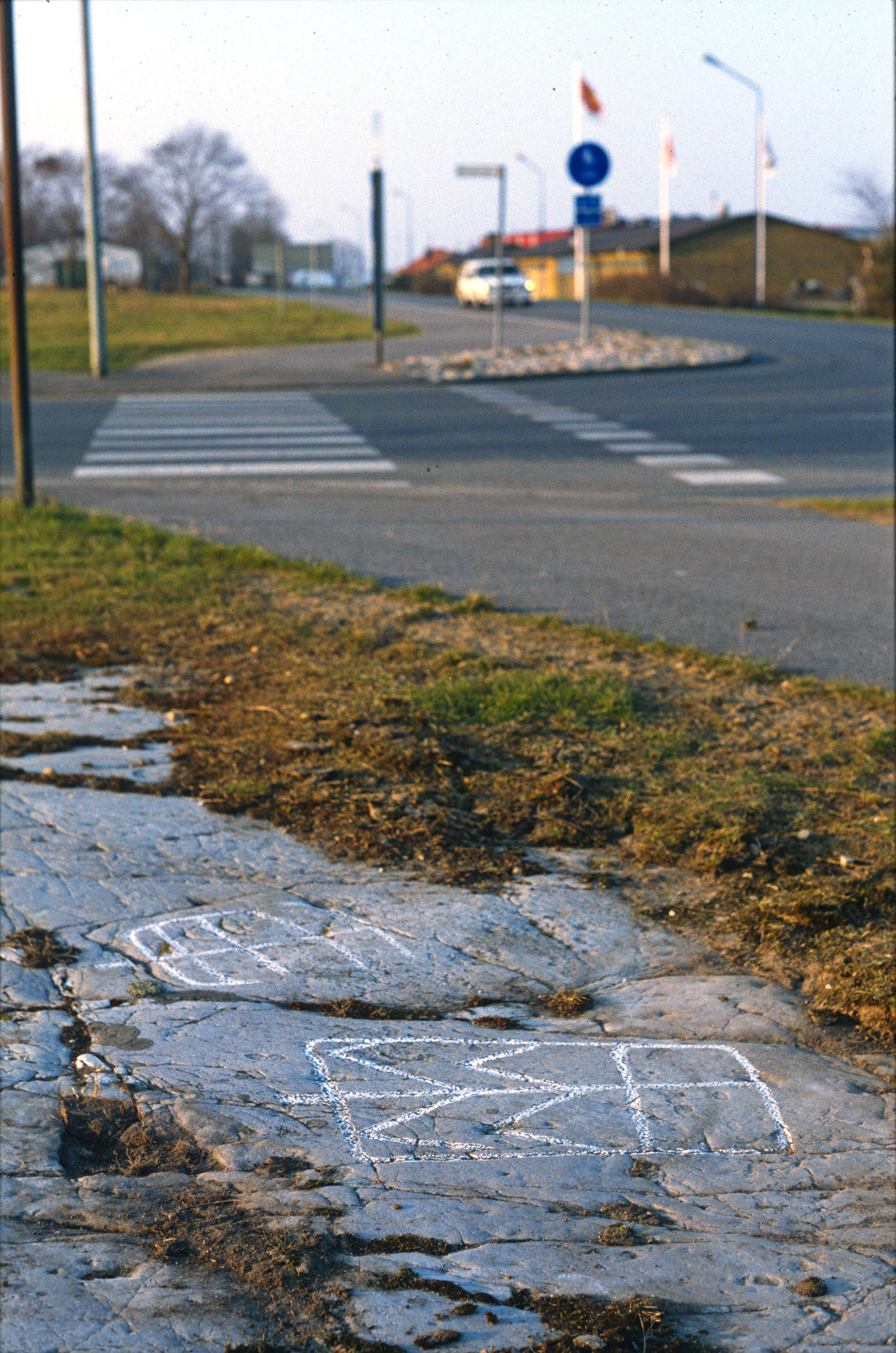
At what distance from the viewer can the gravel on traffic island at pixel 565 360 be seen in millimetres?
23375

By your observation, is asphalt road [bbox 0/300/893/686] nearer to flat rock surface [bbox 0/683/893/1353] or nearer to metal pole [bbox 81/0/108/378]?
flat rock surface [bbox 0/683/893/1353]

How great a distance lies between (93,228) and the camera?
74.8 feet

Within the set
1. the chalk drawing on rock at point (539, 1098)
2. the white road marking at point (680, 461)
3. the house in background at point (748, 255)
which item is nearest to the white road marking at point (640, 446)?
the white road marking at point (680, 461)

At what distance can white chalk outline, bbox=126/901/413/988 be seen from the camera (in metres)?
3.63

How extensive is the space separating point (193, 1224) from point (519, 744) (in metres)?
2.92

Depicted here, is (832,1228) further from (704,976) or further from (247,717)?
(247,717)

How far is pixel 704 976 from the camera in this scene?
3.71 metres

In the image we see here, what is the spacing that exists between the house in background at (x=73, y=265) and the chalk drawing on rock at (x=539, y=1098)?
72596 mm

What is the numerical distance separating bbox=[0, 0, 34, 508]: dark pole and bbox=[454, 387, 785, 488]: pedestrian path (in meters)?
6.49

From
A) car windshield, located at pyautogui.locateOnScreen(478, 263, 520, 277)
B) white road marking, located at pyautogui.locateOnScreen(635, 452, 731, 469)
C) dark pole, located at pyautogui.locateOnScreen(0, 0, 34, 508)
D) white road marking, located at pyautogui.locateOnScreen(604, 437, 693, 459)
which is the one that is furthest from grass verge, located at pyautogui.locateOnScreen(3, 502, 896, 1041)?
car windshield, located at pyautogui.locateOnScreen(478, 263, 520, 277)

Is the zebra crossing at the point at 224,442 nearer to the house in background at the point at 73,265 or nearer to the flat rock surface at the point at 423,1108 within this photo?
the flat rock surface at the point at 423,1108

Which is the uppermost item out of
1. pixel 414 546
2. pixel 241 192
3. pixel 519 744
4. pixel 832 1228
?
pixel 241 192

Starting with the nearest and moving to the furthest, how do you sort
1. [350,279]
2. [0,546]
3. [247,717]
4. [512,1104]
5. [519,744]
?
1. [512,1104]
2. [519,744]
3. [247,717]
4. [0,546]
5. [350,279]

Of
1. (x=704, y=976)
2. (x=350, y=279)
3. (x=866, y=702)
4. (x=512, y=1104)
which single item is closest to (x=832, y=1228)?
(x=512, y=1104)
